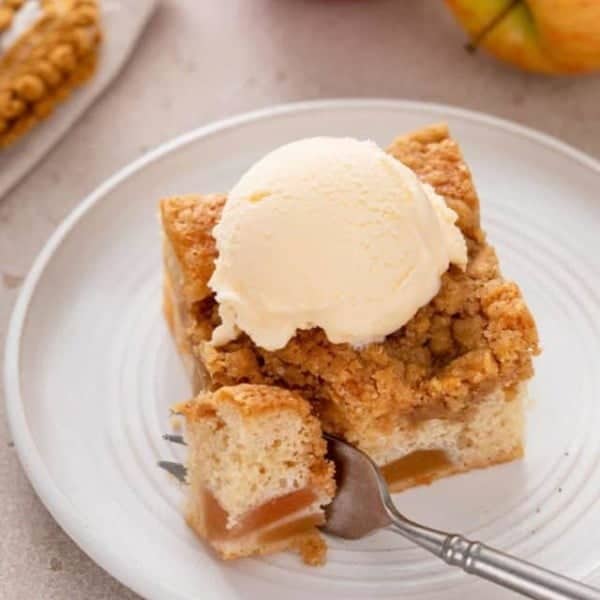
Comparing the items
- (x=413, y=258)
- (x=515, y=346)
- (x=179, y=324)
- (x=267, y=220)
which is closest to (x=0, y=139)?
(x=179, y=324)

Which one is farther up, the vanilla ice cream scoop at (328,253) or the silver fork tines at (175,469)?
the vanilla ice cream scoop at (328,253)

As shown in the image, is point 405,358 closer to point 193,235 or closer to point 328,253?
point 328,253

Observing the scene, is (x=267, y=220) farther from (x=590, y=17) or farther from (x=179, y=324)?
(x=590, y=17)

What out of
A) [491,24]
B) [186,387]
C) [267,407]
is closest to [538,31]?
[491,24]

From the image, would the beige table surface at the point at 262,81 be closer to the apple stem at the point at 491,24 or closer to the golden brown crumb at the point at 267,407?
the apple stem at the point at 491,24

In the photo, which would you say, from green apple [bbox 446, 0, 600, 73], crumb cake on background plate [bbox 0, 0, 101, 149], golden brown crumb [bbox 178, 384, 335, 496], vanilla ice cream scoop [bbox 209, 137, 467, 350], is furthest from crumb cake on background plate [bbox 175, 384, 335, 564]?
green apple [bbox 446, 0, 600, 73]

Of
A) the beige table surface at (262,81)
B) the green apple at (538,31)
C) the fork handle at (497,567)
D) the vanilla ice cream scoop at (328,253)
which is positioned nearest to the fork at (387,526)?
the fork handle at (497,567)

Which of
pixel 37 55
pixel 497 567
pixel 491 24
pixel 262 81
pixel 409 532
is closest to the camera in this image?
pixel 497 567
